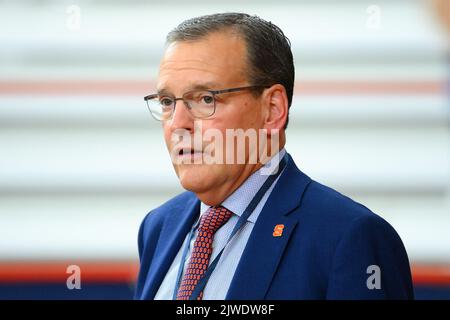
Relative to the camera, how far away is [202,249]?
2.00m

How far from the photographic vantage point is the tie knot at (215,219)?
203cm

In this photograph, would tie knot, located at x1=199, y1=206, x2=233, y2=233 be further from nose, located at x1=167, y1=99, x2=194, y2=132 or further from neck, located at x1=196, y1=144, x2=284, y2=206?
nose, located at x1=167, y1=99, x2=194, y2=132

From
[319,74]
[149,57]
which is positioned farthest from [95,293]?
[319,74]

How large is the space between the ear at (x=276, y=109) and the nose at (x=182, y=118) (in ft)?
0.73

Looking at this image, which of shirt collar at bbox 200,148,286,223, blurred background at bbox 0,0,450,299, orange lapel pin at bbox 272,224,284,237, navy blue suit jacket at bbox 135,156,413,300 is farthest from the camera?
blurred background at bbox 0,0,450,299

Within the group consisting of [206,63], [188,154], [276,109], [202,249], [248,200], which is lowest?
[202,249]

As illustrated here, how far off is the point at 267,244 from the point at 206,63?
0.47 meters

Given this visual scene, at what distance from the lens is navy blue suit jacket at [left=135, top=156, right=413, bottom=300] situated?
1798mm

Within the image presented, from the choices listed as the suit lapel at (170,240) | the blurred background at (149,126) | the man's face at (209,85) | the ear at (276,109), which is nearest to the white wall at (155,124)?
the blurred background at (149,126)

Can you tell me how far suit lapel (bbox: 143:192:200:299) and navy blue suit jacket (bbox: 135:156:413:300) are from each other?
27 centimetres

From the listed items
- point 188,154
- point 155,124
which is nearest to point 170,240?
point 188,154

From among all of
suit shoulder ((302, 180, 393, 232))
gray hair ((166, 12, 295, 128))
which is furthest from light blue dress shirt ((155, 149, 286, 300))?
gray hair ((166, 12, 295, 128))

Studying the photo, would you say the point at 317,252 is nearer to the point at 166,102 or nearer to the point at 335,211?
the point at 335,211

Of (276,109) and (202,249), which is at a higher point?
(276,109)
